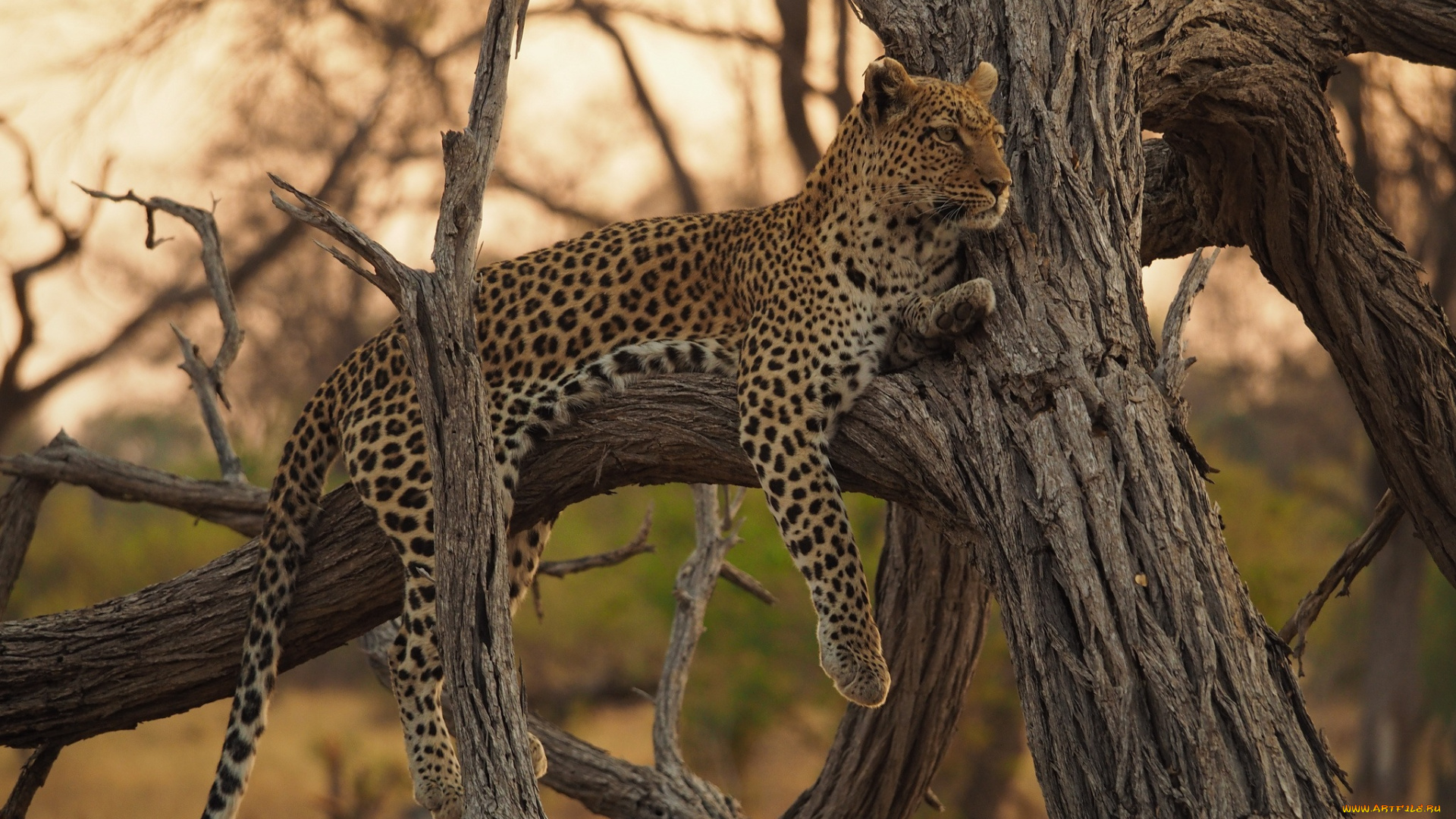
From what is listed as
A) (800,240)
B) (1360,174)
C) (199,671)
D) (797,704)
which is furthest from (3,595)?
(1360,174)

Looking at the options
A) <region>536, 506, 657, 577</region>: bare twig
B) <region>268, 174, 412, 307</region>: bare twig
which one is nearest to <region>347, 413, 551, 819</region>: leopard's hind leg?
<region>536, 506, 657, 577</region>: bare twig

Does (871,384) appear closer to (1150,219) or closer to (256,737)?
(1150,219)

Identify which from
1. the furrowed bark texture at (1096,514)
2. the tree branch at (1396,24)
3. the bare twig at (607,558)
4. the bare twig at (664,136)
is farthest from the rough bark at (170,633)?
the bare twig at (664,136)

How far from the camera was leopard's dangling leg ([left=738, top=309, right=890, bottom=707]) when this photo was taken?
4.82 m

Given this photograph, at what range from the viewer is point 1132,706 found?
3666 mm

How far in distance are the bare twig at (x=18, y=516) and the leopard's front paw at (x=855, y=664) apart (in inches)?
169

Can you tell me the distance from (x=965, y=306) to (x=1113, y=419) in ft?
1.97

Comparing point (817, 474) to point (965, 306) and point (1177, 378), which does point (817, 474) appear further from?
point (1177, 378)

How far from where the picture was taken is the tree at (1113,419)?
370 cm

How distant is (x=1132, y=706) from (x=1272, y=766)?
1.17 feet

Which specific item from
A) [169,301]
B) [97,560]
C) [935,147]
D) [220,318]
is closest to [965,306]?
[935,147]

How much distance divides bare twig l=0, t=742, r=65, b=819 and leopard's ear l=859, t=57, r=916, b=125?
4134 mm

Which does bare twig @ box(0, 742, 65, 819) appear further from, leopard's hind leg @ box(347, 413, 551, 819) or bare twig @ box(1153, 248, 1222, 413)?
bare twig @ box(1153, 248, 1222, 413)

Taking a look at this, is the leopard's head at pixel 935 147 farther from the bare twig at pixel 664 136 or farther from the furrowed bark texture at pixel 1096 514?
the bare twig at pixel 664 136
